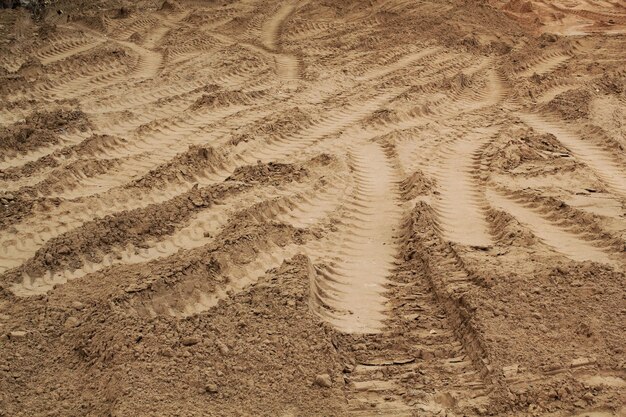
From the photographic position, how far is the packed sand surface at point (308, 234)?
356 centimetres

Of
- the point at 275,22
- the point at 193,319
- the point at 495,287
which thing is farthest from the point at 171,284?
the point at 275,22

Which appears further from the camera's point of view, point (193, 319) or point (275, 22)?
point (275, 22)

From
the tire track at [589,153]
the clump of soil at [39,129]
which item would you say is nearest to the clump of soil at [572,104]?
the tire track at [589,153]

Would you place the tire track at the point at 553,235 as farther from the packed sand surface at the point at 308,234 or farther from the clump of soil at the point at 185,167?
the clump of soil at the point at 185,167

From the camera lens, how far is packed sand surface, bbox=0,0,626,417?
3.56 metres

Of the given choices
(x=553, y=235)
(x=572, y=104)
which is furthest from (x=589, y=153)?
(x=553, y=235)

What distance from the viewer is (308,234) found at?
513cm

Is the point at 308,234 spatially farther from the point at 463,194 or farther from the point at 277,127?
the point at 277,127

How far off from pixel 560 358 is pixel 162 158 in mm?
4234

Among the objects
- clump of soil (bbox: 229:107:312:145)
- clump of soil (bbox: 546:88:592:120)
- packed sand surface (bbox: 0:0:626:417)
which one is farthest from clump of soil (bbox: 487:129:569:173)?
clump of soil (bbox: 229:107:312:145)

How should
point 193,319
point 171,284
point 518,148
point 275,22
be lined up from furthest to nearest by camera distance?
point 275,22 < point 518,148 < point 171,284 < point 193,319

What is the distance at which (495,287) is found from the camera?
168 inches

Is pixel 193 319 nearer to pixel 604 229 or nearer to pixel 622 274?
pixel 622 274

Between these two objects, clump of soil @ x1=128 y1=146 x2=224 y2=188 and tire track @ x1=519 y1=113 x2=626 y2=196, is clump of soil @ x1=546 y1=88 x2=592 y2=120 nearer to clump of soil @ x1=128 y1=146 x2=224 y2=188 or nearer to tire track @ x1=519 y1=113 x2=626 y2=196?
tire track @ x1=519 y1=113 x2=626 y2=196
